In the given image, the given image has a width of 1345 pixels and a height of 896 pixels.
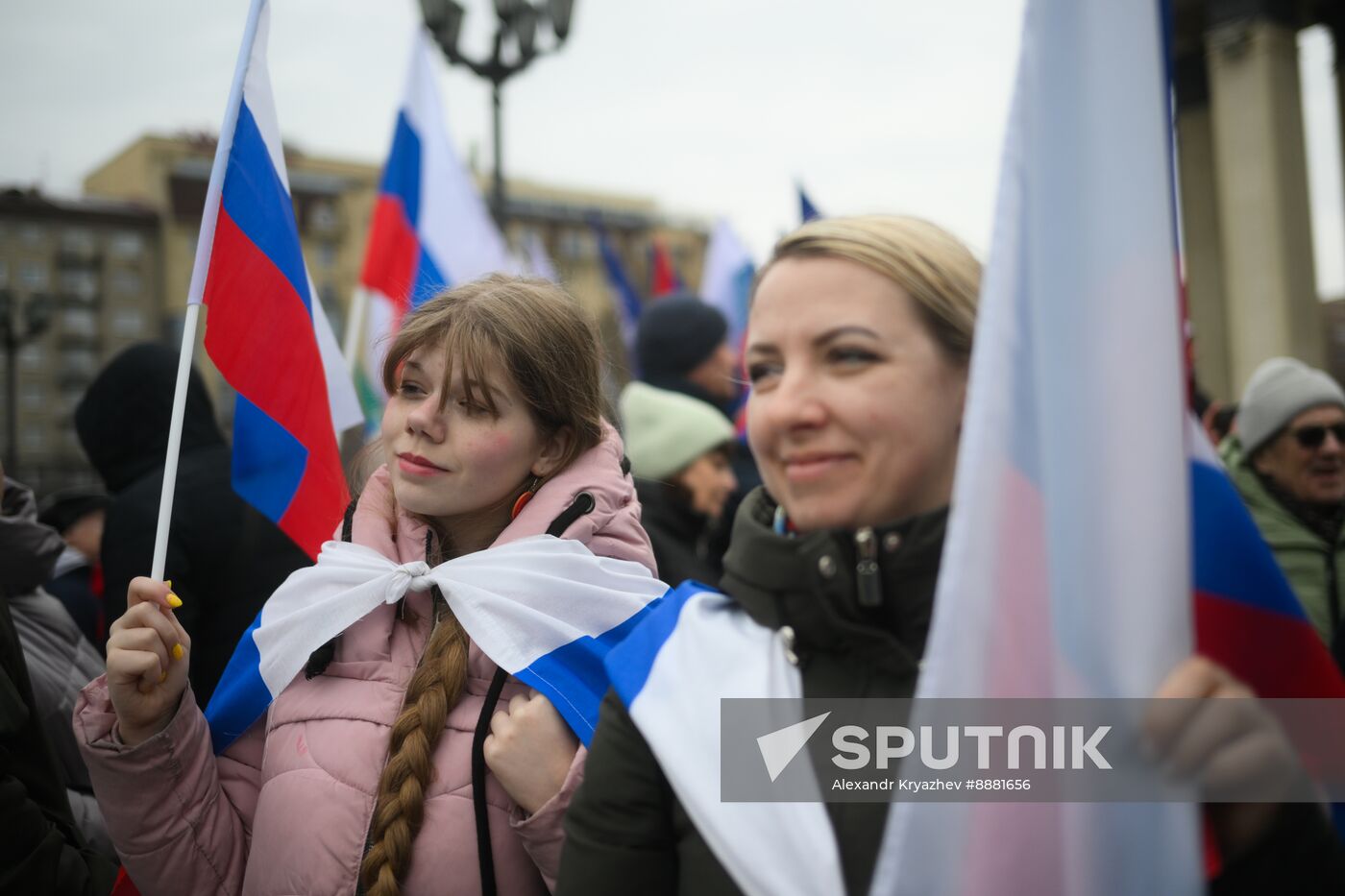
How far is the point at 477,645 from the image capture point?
2.04 metres

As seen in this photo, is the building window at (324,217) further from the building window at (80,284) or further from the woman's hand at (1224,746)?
the woman's hand at (1224,746)

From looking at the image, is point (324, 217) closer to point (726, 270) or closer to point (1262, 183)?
point (1262, 183)

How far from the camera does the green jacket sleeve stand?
59.2 inches

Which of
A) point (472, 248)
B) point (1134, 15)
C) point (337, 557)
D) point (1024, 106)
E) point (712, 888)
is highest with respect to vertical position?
point (472, 248)

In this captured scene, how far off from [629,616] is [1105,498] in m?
1.07

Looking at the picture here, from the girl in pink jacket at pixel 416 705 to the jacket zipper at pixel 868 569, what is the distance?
2.38 feet

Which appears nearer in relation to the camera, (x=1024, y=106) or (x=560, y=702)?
(x=1024, y=106)

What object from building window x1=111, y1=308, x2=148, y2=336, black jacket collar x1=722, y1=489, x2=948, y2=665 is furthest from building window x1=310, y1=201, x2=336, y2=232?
black jacket collar x1=722, y1=489, x2=948, y2=665

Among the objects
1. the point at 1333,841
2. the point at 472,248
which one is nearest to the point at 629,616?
the point at 1333,841


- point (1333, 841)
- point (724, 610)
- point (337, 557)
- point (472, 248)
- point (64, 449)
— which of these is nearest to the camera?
point (1333, 841)

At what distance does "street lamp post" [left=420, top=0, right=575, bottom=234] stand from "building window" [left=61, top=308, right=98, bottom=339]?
188 feet

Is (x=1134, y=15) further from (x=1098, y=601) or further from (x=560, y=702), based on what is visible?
(x=560, y=702)

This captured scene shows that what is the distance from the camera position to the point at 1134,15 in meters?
1.39

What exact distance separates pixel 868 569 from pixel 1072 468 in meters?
0.27
